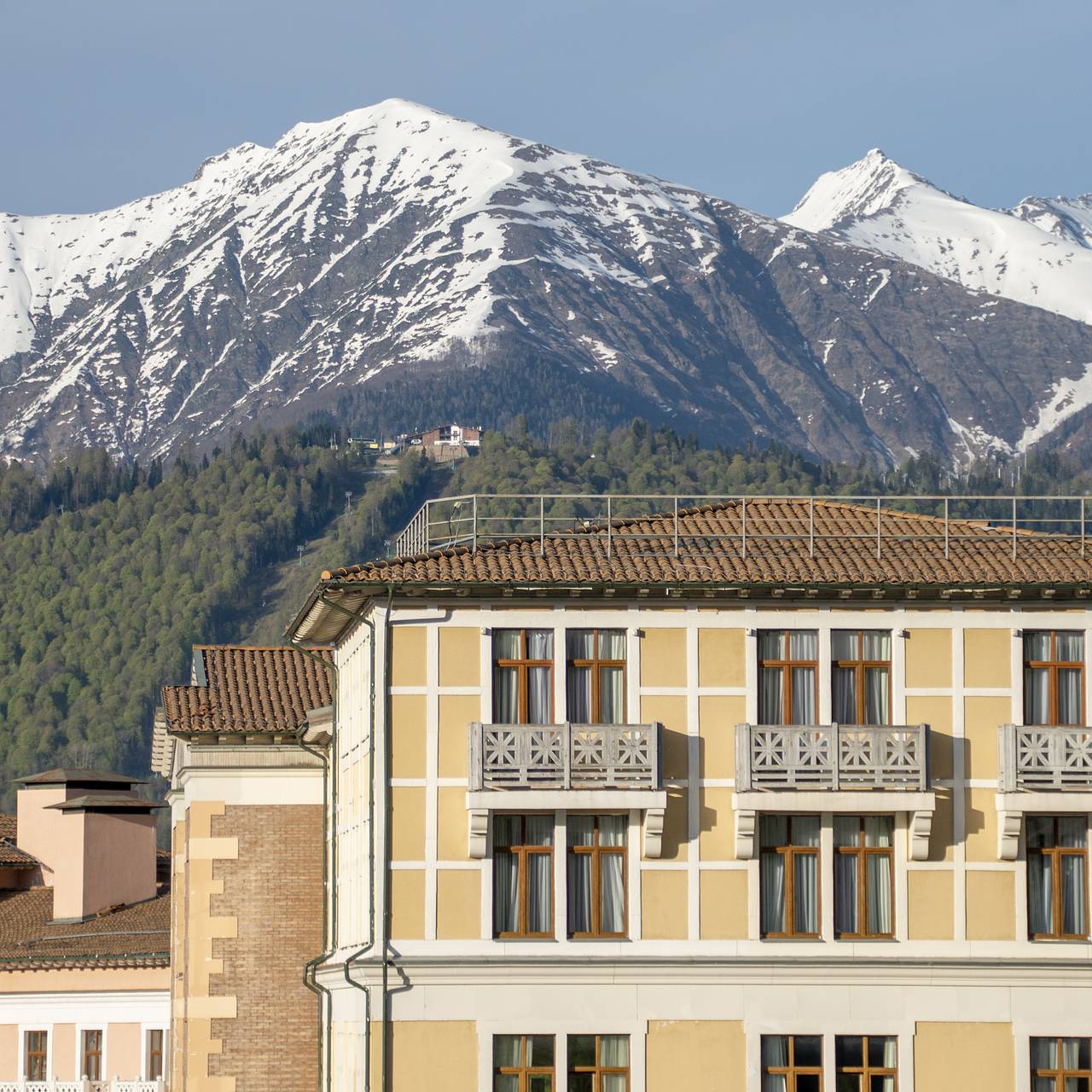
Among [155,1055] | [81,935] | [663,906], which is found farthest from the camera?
[81,935]

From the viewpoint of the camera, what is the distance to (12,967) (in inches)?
2815

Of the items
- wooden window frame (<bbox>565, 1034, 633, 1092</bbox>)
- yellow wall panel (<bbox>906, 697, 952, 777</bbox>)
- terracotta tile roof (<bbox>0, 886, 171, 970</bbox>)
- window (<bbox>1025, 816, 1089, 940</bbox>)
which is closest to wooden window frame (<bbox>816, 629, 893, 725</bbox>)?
yellow wall panel (<bbox>906, 697, 952, 777</bbox>)

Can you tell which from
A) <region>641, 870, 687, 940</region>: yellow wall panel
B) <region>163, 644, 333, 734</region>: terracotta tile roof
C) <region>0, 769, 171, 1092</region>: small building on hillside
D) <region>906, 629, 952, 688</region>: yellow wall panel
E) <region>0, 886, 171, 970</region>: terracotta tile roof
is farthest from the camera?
<region>0, 886, 171, 970</region>: terracotta tile roof

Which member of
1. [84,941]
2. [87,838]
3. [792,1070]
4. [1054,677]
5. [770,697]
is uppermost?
[1054,677]

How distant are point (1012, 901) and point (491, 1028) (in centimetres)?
954

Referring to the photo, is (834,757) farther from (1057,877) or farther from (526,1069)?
(526,1069)

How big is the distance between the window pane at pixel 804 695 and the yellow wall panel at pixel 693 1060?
5.85 metres

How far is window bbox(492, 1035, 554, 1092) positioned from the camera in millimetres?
44875

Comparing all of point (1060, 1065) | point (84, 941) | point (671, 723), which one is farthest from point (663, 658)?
point (84, 941)

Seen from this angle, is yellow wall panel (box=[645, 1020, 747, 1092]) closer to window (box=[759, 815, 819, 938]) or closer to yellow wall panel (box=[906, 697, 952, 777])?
window (box=[759, 815, 819, 938])

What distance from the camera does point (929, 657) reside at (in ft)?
153

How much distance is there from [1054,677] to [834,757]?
4611 millimetres

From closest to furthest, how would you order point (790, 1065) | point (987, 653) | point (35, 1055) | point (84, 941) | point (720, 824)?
point (790, 1065), point (720, 824), point (987, 653), point (35, 1055), point (84, 941)

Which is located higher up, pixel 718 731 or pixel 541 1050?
pixel 718 731
